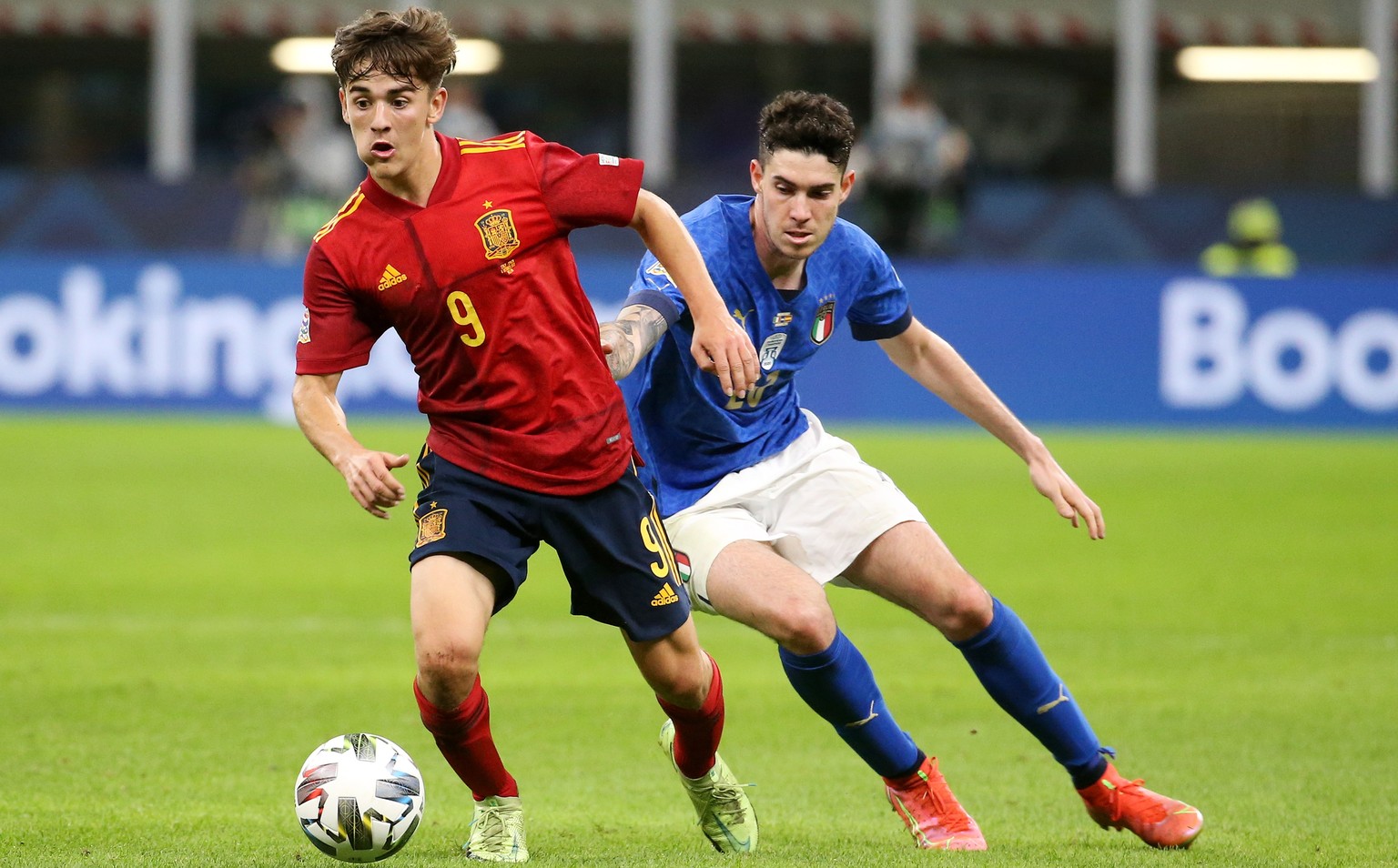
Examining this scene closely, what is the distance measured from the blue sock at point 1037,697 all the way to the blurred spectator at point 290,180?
512 inches

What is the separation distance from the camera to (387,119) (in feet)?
14.3

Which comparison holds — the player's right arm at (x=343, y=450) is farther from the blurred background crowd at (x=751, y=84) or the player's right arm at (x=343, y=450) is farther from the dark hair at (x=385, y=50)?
the blurred background crowd at (x=751, y=84)

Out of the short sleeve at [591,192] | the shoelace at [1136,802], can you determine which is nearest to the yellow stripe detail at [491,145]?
the short sleeve at [591,192]

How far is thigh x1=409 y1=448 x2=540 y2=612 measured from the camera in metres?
4.41

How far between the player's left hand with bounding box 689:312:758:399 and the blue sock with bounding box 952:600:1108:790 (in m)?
1.08

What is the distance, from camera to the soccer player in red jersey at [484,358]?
4.36 metres

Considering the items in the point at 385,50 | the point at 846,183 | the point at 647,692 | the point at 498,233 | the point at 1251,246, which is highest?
the point at 385,50

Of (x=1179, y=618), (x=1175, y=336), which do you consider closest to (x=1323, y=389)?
(x=1175, y=336)

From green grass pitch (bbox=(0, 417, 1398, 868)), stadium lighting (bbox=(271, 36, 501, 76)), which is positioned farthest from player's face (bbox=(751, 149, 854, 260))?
stadium lighting (bbox=(271, 36, 501, 76))

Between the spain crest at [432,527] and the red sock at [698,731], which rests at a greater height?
the spain crest at [432,527]

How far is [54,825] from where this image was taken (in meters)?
4.87

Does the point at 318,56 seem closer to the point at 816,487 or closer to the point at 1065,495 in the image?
the point at 816,487

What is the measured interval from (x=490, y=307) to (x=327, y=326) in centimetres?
37

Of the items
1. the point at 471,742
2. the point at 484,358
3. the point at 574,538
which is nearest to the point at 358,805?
the point at 471,742
